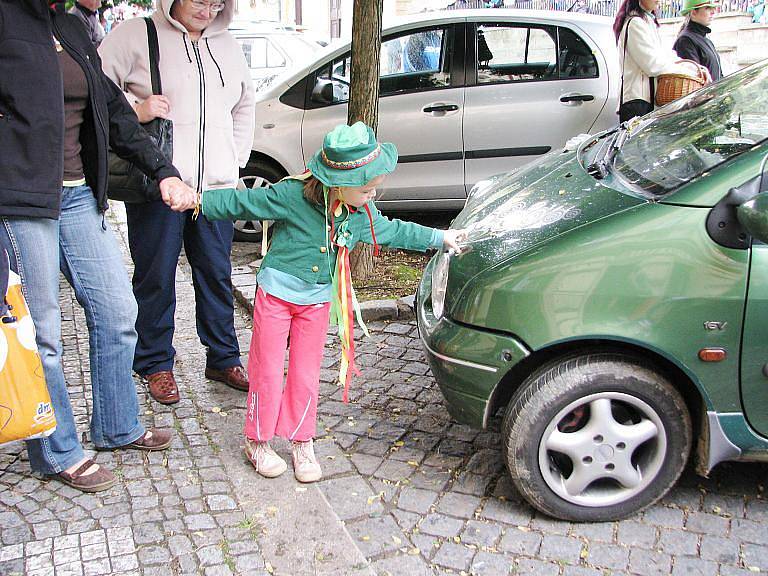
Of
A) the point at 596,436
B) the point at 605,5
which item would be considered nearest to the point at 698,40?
the point at 596,436

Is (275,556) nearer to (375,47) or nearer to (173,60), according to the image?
(173,60)

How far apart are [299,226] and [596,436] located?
1313 millimetres

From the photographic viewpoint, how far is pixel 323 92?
7094 mm

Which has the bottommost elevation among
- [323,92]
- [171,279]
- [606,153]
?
[171,279]

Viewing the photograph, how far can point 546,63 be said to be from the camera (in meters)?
6.85

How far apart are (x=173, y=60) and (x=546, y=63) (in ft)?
12.9

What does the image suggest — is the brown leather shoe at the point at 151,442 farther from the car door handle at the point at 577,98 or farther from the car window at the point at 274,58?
the car window at the point at 274,58

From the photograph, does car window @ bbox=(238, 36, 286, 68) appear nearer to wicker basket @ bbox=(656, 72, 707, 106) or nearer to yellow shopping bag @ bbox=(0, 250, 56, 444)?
wicker basket @ bbox=(656, 72, 707, 106)

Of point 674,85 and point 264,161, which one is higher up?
point 674,85

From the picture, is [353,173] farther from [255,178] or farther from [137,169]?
[255,178]

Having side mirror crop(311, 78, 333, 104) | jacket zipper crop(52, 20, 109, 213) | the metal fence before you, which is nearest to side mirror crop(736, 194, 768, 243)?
jacket zipper crop(52, 20, 109, 213)

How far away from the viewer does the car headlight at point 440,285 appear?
10.7 ft

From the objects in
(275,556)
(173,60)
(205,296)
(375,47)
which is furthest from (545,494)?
(375,47)

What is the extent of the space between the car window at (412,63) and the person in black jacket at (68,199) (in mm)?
4003
